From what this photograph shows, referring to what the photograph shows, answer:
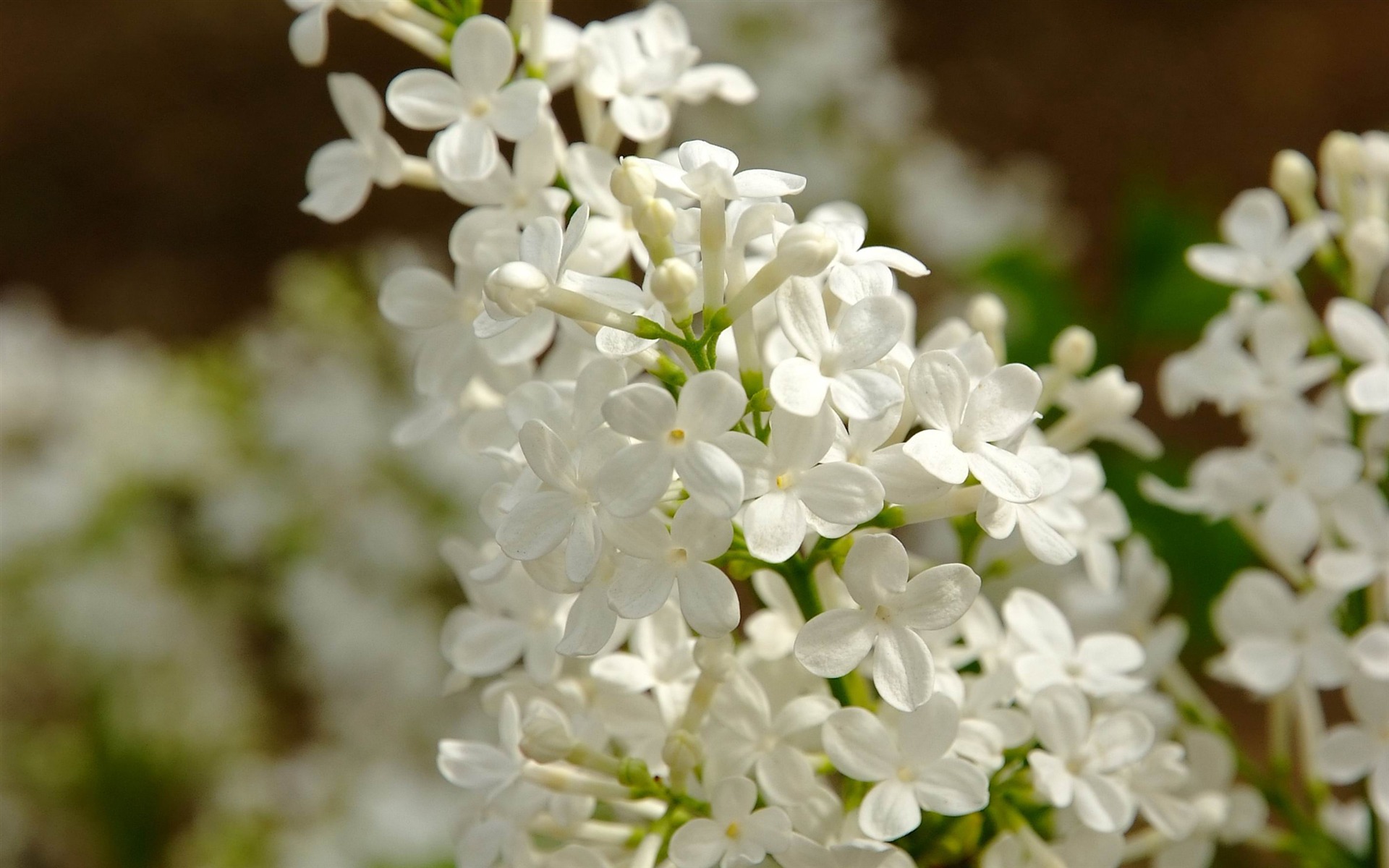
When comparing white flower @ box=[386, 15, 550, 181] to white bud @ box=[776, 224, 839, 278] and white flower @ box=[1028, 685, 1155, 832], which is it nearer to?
white bud @ box=[776, 224, 839, 278]

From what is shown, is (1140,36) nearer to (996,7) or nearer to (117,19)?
(996,7)

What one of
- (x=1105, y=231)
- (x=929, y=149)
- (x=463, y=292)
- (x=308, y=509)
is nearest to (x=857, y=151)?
(x=929, y=149)

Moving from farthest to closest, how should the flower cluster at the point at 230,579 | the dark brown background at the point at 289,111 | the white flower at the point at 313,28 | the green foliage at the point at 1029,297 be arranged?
the dark brown background at the point at 289,111 < the flower cluster at the point at 230,579 < the green foliage at the point at 1029,297 < the white flower at the point at 313,28

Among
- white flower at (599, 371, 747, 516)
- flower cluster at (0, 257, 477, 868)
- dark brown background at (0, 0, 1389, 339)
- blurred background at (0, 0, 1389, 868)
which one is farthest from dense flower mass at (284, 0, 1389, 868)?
dark brown background at (0, 0, 1389, 339)

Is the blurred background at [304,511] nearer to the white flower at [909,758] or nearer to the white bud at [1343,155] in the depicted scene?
the white bud at [1343,155]

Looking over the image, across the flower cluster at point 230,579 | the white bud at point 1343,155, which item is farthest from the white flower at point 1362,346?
the flower cluster at point 230,579

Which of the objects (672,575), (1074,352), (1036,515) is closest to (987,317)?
(1074,352)
